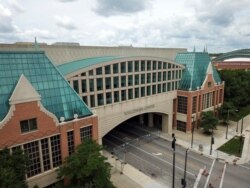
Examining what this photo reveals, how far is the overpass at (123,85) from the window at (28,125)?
10.3 metres

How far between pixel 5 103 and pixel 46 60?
8066 millimetres

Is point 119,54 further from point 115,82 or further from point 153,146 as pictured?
point 153,146

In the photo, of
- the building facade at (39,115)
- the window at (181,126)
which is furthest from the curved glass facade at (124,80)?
the window at (181,126)

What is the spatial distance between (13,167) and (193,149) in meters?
34.2

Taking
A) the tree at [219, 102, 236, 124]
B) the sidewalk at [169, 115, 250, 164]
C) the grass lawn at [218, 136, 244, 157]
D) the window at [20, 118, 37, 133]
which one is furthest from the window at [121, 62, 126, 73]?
the tree at [219, 102, 236, 124]

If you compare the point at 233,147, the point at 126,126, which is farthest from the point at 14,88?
the point at 233,147

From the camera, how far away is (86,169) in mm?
24906

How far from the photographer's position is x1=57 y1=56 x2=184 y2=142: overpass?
3816 centimetres

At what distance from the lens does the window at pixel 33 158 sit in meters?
27.1

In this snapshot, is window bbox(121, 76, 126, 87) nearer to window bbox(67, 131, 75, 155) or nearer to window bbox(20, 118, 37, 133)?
window bbox(67, 131, 75, 155)

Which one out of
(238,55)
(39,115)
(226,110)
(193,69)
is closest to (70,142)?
(39,115)

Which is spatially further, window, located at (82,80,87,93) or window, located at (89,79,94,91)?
window, located at (89,79,94,91)

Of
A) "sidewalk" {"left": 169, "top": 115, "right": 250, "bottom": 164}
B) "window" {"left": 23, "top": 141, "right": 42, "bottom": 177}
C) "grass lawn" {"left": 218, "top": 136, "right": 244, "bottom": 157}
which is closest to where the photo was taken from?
"window" {"left": 23, "top": 141, "right": 42, "bottom": 177}

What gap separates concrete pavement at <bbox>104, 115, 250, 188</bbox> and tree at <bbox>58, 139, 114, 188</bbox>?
767 cm
